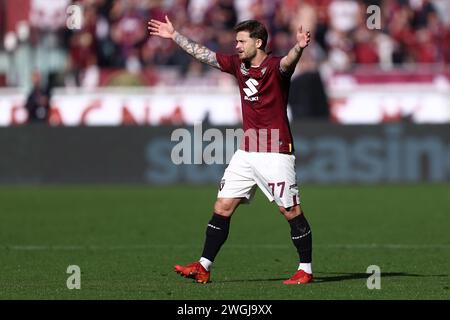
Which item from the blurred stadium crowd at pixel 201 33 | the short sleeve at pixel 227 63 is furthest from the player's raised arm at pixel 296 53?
the blurred stadium crowd at pixel 201 33

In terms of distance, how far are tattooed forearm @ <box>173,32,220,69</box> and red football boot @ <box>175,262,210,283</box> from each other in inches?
71.1

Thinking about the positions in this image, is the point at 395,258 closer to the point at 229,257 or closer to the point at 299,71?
the point at 229,257

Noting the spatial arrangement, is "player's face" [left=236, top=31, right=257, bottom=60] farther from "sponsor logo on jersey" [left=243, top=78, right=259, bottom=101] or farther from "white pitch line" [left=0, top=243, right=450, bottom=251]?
"white pitch line" [left=0, top=243, right=450, bottom=251]

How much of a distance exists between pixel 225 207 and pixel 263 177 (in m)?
0.45

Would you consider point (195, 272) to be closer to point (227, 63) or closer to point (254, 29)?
point (227, 63)

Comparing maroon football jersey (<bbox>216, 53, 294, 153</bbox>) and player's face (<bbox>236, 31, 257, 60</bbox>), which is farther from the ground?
player's face (<bbox>236, 31, 257, 60</bbox>)

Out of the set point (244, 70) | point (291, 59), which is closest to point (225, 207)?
point (244, 70)

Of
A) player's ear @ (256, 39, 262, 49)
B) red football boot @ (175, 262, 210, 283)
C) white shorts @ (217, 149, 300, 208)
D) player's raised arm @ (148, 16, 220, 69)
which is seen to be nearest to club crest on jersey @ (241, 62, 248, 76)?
player's ear @ (256, 39, 262, 49)

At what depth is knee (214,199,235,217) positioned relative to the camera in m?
11.0

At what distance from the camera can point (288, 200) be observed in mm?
10797

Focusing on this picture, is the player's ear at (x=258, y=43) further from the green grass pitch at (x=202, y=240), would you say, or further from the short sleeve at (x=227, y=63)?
the green grass pitch at (x=202, y=240)

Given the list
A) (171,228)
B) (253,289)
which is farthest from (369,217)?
(253,289)

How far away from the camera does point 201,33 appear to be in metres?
29.0

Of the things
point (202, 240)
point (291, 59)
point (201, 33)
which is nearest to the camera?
point (291, 59)
